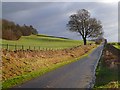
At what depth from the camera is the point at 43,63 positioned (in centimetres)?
3338

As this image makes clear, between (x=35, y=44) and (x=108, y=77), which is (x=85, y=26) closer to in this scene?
(x=35, y=44)

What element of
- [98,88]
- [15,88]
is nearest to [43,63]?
[15,88]

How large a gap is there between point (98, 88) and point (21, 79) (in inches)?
289

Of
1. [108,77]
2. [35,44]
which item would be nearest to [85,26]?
[35,44]

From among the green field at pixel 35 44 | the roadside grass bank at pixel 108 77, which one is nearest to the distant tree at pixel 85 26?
the green field at pixel 35 44

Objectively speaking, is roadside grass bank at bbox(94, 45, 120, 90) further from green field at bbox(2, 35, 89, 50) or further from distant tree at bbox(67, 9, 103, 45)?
distant tree at bbox(67, 9, 103, 45)

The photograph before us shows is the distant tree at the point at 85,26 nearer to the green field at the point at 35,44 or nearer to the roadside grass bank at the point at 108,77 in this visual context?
the green field at the point at 35,44

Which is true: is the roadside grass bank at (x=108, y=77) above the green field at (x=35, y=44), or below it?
below

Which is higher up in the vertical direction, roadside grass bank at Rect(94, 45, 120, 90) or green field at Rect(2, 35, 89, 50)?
green field at Rect(2, 35, 89, 50)

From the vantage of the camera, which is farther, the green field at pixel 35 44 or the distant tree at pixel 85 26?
the distant tree at pixel 85 26

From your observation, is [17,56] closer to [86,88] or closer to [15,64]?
[15,64]

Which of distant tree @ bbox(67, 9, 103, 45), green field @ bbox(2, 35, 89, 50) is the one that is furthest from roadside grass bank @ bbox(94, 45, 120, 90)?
distant tree @ bbox(67, 9, 103, 45)

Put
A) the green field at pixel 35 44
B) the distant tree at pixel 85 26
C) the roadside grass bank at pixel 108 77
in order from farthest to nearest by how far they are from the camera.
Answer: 1. the distant tree at pixel 85 26
2. the green field at pixel 35 44
3. the roadside grass bank at pixel 108 77

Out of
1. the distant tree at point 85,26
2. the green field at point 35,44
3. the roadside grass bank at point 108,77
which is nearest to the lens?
the roadside grass bank at point 108,77
